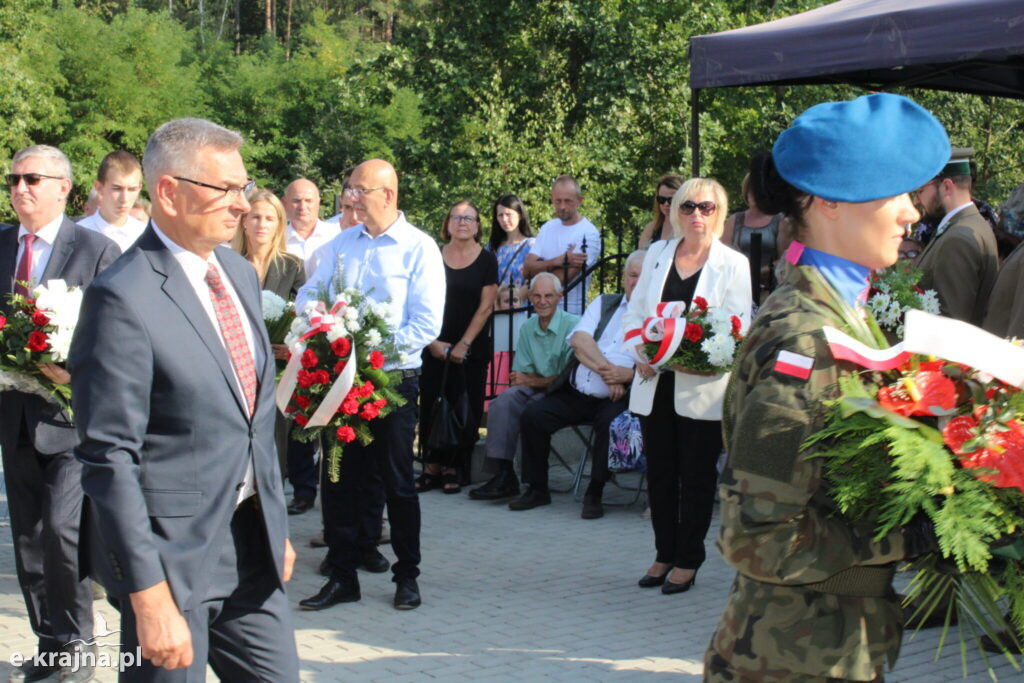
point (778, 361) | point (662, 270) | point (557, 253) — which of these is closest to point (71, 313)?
point (662, 270)

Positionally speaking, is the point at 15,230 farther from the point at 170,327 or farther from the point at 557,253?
the point at 557,253

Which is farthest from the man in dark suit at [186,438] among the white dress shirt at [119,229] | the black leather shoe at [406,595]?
the white dress shirt at [119,229]

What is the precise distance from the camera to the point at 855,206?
2.39m

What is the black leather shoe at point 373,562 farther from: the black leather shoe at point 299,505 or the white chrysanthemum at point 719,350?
the white chrysanthemum at point 719,350

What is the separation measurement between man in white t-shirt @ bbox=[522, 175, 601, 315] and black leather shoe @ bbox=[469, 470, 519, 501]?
6.60 feet

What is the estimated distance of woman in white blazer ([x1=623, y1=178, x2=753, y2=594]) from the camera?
6.19m

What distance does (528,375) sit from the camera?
8758 millimetres

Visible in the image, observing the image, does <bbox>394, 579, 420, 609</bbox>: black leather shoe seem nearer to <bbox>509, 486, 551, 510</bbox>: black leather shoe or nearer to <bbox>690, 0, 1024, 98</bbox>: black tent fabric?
<bbox>509, 486, 551, 510</bbox>: black leather shoe

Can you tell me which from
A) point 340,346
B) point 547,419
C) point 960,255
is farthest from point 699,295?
point 547,419

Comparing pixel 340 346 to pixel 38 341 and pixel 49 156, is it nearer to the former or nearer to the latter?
pixel 38 341

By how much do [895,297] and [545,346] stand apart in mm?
3593

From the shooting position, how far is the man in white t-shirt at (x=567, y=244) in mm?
10164

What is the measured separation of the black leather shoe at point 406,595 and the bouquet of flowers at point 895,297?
2768 mm

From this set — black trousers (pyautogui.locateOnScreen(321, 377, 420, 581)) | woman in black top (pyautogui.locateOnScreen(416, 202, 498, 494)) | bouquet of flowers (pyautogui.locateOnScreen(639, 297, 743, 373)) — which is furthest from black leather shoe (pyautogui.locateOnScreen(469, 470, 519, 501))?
bouquet of flowers (pyautogui.locateOnScreen(639, 297, 743, 373))
